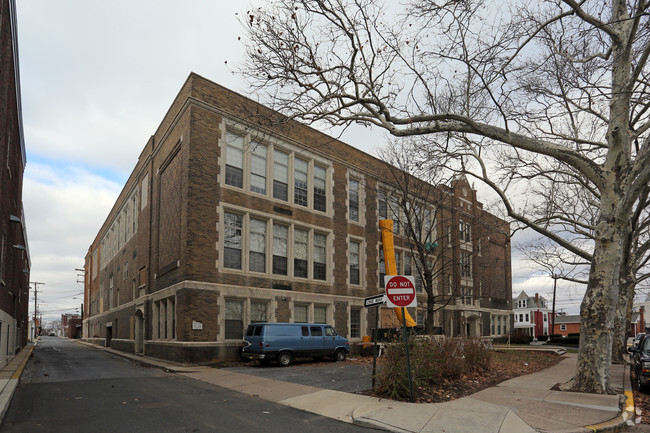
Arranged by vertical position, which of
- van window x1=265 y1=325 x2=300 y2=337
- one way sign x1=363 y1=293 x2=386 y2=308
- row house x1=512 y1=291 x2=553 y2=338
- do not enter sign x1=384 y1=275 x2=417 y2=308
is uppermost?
do not enter sign x1=384 y1=275 x2=417 y2=308

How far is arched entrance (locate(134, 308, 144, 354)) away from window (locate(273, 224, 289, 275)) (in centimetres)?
1035

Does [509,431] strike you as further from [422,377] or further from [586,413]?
[422,377]

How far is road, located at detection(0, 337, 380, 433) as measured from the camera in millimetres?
8266

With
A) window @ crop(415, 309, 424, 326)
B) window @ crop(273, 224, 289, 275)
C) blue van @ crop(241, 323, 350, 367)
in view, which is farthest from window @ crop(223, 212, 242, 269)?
window @ crop(415, 309, 424, 326)

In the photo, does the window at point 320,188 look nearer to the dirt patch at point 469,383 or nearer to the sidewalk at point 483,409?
the dirt patch at point 469,383

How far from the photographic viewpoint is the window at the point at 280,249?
23.7 meters

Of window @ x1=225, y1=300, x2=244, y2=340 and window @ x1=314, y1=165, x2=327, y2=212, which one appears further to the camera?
window @ x1=314, y1=165, x2=327, y2=212

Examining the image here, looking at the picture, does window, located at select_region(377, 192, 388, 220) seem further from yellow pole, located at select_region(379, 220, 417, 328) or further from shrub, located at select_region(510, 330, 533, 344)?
shrub, located at select_region(510, 330, 533, 344)

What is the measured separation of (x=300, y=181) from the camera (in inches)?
1017

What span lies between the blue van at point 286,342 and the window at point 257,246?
3.82 meters

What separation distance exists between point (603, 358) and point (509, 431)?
5016 mm

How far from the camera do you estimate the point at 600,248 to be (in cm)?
1181

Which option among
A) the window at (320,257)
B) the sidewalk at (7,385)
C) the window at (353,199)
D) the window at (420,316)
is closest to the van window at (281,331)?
the window at (320,257)

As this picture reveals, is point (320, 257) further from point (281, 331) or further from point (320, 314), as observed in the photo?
point (281, 331)
